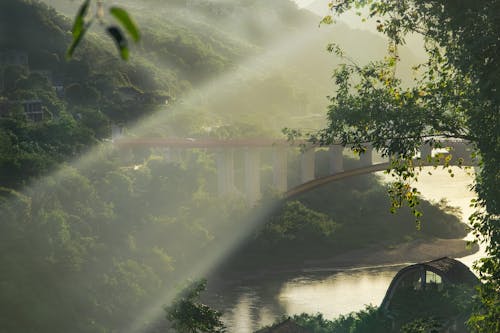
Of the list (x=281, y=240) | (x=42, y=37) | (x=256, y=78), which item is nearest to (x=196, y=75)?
(x=256, y=78)

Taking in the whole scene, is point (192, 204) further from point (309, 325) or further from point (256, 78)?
point (256, 78)

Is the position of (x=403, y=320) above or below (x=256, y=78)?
below

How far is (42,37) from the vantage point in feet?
255

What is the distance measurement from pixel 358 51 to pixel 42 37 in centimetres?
12098

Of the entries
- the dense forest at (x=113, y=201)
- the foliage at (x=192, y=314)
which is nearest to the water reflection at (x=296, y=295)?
the dense forest at (x=113, y=201)

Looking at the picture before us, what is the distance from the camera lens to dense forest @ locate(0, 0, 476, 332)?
43.2 meters

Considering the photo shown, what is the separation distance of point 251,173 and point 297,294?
1898 cm

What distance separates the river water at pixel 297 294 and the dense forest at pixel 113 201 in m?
4.02

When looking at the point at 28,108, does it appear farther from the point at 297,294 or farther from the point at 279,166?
the point at 297,294

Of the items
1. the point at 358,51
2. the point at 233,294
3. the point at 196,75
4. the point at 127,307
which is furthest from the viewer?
the point at 358,51

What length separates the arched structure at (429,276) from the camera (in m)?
39.0

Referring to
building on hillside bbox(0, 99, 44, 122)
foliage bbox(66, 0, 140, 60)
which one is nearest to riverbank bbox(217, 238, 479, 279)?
building on hillside bbox(0, 99, 44, 122)

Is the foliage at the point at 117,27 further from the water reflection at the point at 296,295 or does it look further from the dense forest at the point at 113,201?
the water reflection at the point at 296,295

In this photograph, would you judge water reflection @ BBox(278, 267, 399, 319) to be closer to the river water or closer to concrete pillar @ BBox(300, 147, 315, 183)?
the river water
